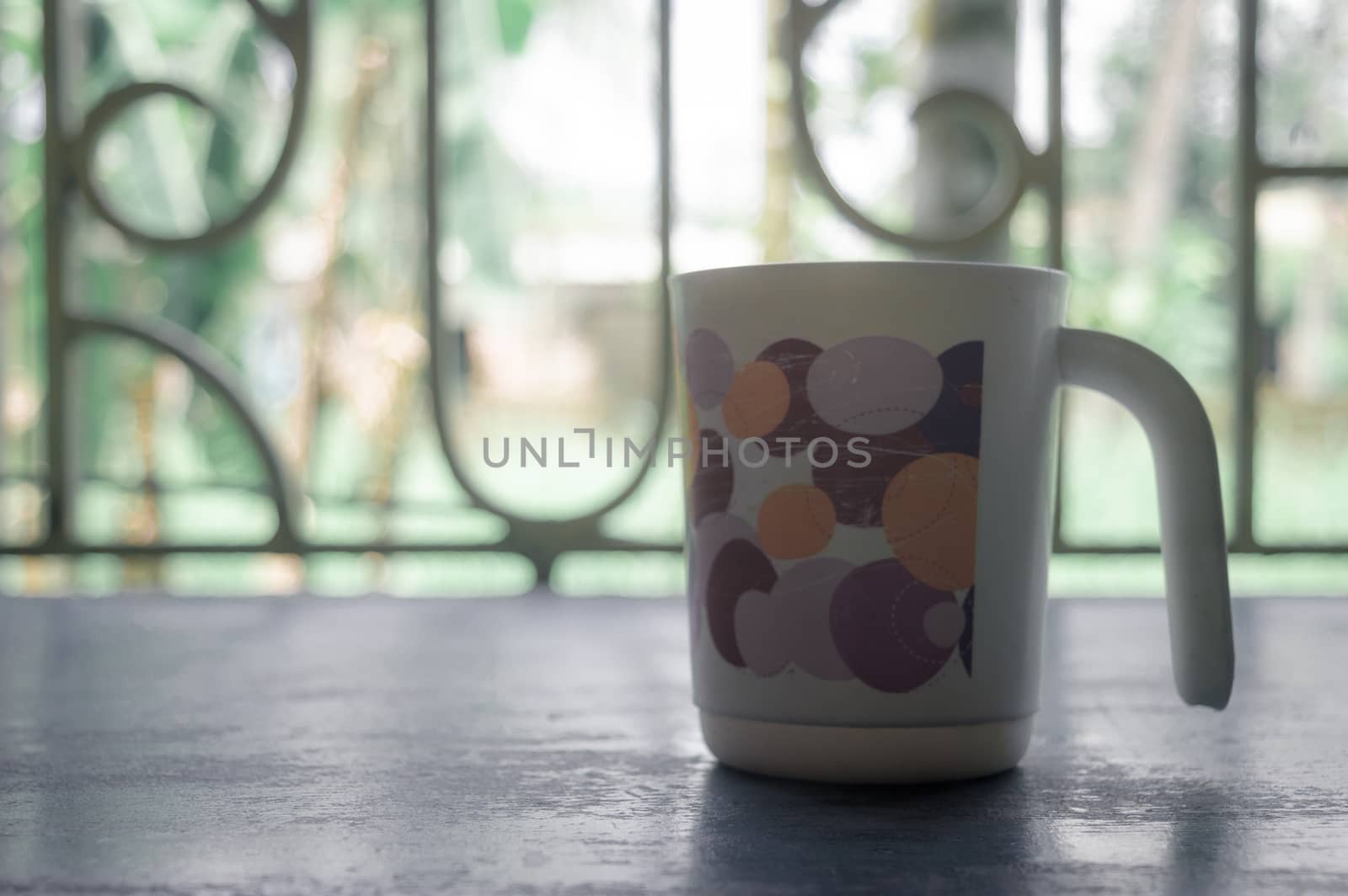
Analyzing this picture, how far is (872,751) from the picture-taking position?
0.34m

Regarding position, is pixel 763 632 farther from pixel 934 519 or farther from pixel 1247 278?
pixel 1247 278

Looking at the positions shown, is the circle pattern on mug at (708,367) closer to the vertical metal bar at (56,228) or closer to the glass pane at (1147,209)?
the vertical metal bar at (56,228)

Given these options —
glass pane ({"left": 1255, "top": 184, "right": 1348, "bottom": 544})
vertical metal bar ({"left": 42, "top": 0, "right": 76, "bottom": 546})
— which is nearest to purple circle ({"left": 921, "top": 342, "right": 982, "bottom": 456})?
vertical metal bar ({"left": 42, "top": 0, "right": 76, "bottom": 546})

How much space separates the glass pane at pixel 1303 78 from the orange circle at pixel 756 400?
57 cm

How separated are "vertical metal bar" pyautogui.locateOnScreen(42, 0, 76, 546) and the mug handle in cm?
67

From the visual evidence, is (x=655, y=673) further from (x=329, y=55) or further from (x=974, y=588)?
(x=329, y=55)

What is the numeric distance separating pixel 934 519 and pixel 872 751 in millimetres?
67

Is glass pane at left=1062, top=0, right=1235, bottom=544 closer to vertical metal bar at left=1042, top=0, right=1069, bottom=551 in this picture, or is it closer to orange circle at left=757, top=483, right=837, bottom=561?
vertical metal bar at left=1042, top=0, right=1069, bottom=551

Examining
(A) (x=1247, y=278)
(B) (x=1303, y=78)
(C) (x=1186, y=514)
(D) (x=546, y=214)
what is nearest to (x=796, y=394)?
(C) (x=1186, y=514)

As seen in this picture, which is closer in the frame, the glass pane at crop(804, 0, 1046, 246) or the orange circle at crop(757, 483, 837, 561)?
the orange circle at crop(757, 483, 837, 561)

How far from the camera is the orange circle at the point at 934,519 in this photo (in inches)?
→ 13.4

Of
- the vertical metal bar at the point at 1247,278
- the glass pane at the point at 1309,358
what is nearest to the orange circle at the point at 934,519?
the vertical metal bar at the point at 1247,278

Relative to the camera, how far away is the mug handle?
0.35 metres

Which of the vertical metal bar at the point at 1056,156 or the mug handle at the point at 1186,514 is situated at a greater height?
the vertical metal bar at the point at 1056,156
